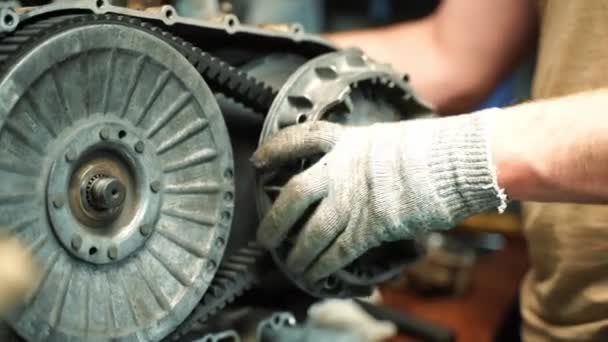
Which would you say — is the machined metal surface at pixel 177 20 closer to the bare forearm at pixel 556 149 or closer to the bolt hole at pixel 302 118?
the bolt hole at pixel 302 118

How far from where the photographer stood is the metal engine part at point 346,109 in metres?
0.83

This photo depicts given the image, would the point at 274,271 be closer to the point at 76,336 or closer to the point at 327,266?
the point at 327,266

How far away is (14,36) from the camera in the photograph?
24.4 inches

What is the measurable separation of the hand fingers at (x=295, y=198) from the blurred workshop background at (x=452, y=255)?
24.2 inches

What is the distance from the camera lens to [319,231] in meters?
0.79

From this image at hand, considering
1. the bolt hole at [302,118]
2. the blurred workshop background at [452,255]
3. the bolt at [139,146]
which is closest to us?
the bolt at [139,146]

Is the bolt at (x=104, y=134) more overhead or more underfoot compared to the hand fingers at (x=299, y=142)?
more overhead

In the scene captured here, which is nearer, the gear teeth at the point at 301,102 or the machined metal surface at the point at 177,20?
Result: the machined metal surface at the point at 177,20

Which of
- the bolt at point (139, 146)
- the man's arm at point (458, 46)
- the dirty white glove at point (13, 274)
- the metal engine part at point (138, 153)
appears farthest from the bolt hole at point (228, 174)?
the man's arm at point (458, 46)

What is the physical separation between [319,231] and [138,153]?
8.1 inches

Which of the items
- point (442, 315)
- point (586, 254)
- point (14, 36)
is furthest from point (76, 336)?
point (442, 315)

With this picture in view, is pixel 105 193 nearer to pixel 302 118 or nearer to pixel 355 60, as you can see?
pixel 302 118

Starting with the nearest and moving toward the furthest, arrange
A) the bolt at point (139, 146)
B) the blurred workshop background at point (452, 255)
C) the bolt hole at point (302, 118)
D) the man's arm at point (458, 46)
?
the bolt at point (139, 146) < the bolt hole at point (302, 118) < the man's arm at point (458, 46) < the blurred workshop background at point (452, 255)

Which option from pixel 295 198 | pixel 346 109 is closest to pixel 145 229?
pixel 295 198
